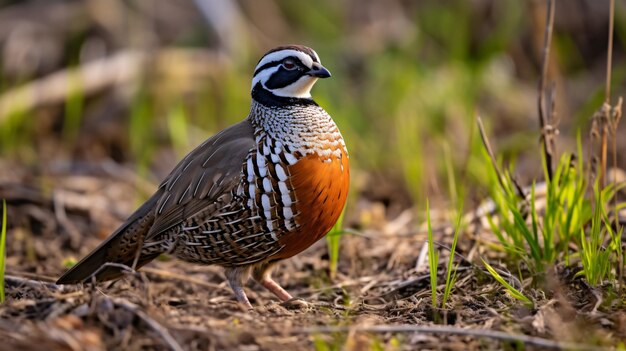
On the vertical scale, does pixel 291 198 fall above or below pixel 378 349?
above

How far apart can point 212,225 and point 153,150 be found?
410 cm

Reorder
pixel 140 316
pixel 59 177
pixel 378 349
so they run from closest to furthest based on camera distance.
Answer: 1. pixel 378 349
2. pixel 140 316
3. pixel 59 177

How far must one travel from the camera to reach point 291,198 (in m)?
4.86

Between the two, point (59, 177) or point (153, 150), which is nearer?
point (59, 177)

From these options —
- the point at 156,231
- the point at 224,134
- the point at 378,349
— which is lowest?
the point at 378,349

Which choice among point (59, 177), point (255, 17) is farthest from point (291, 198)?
point (255, 17)

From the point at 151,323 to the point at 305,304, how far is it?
1158 mm

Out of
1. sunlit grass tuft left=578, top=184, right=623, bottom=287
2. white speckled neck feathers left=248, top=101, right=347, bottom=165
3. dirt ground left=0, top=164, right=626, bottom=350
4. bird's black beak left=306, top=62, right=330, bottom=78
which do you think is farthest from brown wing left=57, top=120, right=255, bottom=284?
sunlit grass tuft left=578, top=184, right=623, bottom=287

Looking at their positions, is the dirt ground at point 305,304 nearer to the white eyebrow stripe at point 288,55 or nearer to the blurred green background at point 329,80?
the blurred green background at point 329,80

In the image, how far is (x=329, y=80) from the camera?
10.1m

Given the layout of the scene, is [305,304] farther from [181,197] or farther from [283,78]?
[283,78]

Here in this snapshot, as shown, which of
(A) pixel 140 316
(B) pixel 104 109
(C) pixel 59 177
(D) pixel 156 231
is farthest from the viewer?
(B) pixel 104 109

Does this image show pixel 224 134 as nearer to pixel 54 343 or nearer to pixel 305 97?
pixel 305 97

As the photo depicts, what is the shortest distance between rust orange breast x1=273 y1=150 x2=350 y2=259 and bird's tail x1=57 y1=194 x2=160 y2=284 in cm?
93
